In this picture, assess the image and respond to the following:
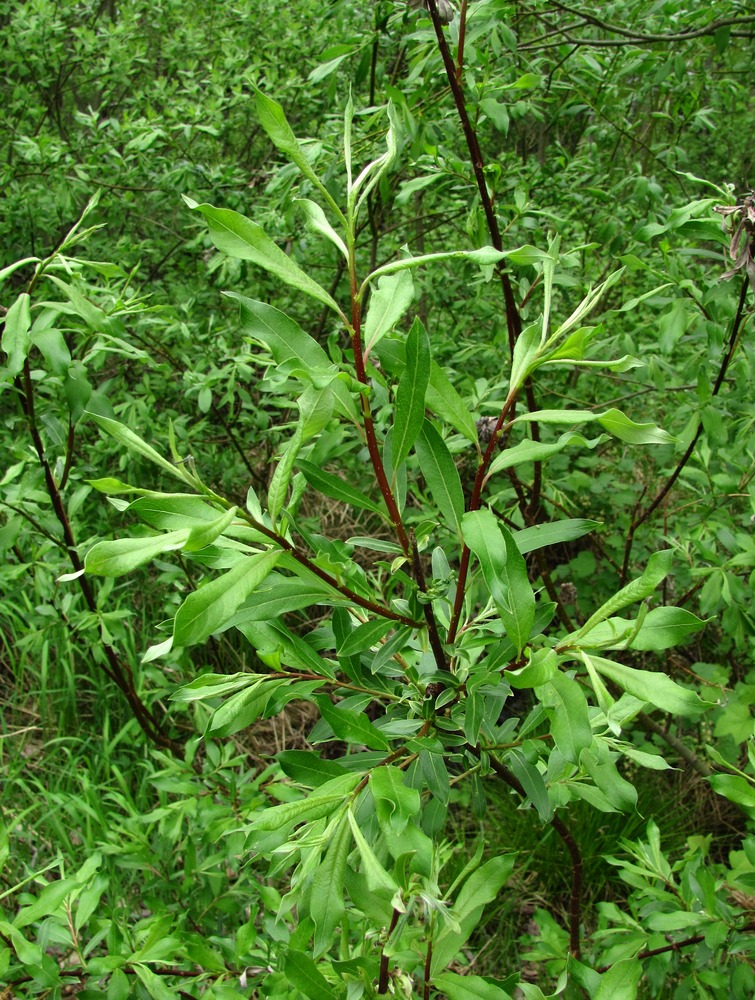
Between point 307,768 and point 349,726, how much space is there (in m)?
0.07

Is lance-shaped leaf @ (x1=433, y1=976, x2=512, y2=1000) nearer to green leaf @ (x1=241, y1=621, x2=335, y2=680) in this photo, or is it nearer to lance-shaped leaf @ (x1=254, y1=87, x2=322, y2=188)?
green leaf @ (x1=241, y1=621, x2=335, y2=680)

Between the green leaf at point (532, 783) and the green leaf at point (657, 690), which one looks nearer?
the green leaf at point (657, 690)

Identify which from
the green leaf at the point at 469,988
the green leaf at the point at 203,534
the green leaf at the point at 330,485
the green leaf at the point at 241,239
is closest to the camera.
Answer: the green leaf at the point at 203,534

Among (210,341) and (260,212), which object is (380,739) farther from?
(260,212)

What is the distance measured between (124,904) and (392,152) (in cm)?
213

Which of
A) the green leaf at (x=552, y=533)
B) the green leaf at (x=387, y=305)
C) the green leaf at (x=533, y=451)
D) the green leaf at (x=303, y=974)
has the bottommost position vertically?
the green leaf at (x=303, y=974)

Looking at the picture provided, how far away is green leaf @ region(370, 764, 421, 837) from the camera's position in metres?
0.73

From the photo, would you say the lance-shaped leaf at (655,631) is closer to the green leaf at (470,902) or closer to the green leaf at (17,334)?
the green leaf at (470,902)

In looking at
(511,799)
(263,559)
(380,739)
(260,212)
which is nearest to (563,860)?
(511,799)

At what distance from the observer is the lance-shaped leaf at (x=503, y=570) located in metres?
0.73

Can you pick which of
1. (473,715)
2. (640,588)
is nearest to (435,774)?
(473,715)

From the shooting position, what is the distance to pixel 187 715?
2.89 m

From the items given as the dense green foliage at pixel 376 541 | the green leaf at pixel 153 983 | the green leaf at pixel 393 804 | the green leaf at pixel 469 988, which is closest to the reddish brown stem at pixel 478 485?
the dense green foliage at pixel 376 541

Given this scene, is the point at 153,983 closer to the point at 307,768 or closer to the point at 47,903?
the point at 47,903
